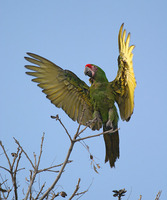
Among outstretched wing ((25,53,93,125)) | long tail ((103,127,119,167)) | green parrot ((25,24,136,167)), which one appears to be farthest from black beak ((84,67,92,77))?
long tail ((103,127,119,167))

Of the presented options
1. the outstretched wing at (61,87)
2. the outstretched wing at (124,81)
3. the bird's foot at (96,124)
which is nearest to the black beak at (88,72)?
the outstretched wing at (61,87)

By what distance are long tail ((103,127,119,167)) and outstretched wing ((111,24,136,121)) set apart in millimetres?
412

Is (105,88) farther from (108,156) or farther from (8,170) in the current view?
(8,170)

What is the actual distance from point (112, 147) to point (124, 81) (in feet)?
4.07

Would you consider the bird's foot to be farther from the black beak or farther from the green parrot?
the black beak

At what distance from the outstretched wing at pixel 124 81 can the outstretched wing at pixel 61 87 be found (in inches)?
28.5

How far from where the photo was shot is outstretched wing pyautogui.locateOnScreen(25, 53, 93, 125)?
5.20 m

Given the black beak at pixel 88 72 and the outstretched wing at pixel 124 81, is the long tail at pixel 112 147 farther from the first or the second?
the black beak at pixel 88 72

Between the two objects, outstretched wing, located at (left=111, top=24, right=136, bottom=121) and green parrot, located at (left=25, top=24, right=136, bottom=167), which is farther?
green parrot, located at (left=25, top=24, right=136, bottom=167)

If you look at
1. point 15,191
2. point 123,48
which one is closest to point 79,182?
point 15,191

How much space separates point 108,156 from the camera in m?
4.95

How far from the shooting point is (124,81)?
458cm

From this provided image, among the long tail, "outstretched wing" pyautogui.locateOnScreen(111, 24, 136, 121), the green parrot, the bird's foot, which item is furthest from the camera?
the long tail

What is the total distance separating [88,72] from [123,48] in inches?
34.6
